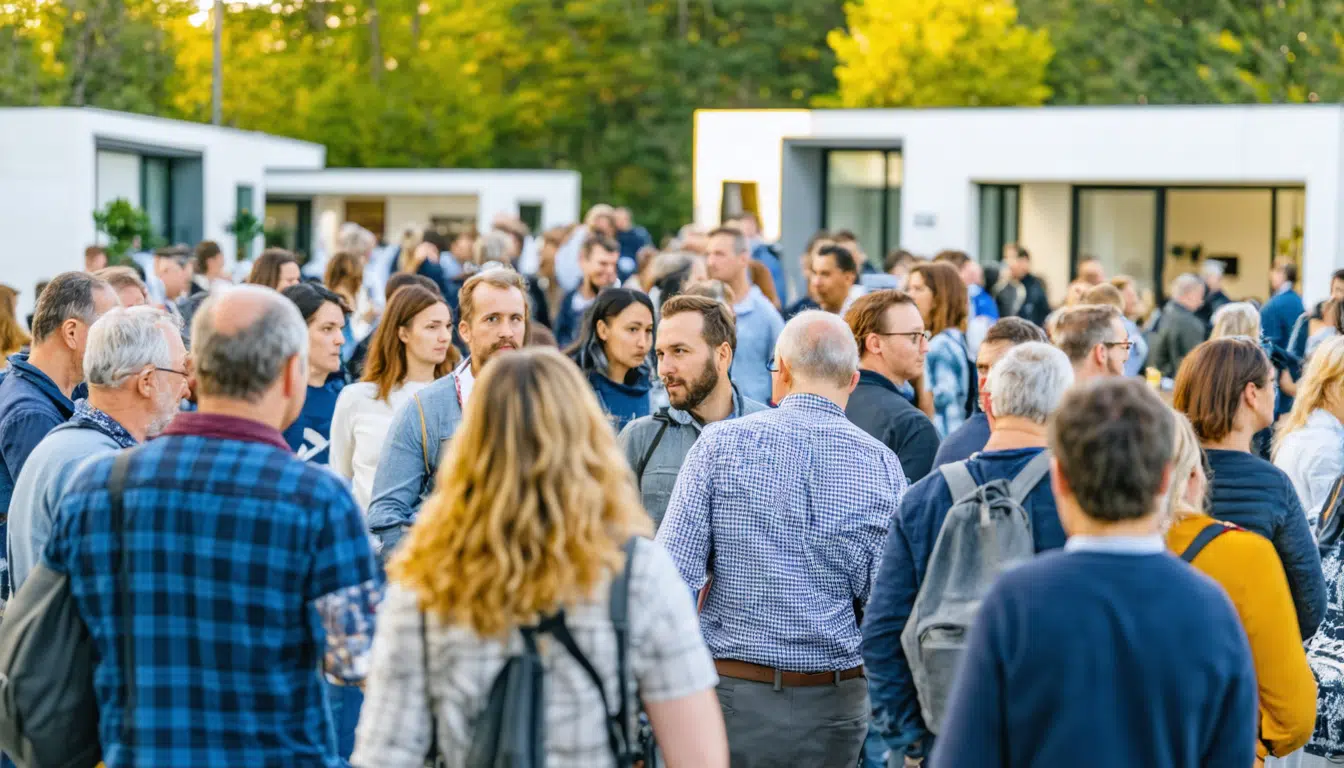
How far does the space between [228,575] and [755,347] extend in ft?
19.7

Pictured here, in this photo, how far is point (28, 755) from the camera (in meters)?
3.75

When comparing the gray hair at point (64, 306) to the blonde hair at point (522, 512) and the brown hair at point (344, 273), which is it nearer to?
the blonde hair at point (522, 512)

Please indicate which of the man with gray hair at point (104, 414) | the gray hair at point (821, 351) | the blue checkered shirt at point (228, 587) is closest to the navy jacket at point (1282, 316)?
the gray hair at point (821, 351)

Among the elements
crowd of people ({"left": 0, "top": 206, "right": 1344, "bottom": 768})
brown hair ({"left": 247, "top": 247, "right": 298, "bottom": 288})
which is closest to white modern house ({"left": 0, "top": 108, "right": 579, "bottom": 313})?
brown hair ({"left": 247, "top": 247, "right": 298, "bottom": 288})

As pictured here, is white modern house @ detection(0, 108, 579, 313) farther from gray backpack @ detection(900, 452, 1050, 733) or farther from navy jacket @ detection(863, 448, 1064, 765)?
gray backpack @ detection(900, 452, 1050, 733)

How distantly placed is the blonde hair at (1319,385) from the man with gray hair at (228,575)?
430 centimetres

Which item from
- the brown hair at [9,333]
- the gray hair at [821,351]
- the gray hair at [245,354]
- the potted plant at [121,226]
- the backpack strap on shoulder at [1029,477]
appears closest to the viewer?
the gray hair at [245,354]

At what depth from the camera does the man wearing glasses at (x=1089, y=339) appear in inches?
251

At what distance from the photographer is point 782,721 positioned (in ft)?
16.3

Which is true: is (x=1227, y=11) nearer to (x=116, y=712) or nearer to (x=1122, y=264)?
(x=1122, y=264)

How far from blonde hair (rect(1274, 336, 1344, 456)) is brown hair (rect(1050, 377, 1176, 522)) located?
359 cm

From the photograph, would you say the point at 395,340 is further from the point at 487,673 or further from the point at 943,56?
the point at 943,56

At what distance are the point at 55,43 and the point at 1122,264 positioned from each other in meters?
45.0

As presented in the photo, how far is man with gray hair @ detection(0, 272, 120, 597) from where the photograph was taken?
5.40 m
